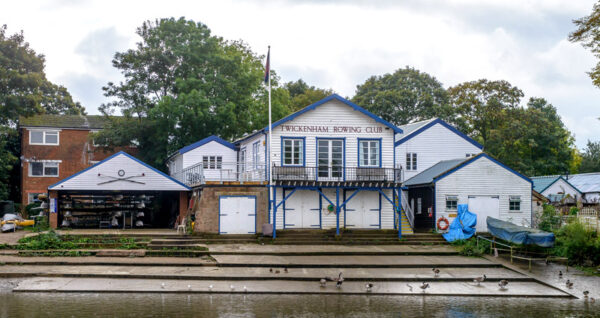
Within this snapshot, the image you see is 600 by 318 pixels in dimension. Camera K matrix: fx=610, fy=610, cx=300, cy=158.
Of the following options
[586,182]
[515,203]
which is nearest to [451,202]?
[515,203]

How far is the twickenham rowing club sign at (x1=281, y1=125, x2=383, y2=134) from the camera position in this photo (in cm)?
2983

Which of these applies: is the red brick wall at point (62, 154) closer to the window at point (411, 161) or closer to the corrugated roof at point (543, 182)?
the window at point (411, 161)

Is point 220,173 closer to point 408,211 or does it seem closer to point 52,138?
point 408,211

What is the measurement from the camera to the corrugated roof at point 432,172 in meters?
32.3

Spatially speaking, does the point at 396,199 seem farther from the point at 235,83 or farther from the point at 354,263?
the point at 235,83

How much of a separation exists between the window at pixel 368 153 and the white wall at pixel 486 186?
3455mm

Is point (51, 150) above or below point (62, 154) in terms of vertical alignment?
above

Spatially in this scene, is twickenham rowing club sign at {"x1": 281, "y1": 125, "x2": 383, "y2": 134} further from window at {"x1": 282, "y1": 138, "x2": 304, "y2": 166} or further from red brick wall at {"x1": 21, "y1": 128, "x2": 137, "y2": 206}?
red brick wall at {"x1": 21, "y1": 128, "x2": 137, "y2": 206}

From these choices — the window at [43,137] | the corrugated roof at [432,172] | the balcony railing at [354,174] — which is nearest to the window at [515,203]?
the corrugated roof at [432,172]

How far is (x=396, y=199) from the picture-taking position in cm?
3080

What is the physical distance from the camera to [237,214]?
2914 cm

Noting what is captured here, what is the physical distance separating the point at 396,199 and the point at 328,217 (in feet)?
12.0

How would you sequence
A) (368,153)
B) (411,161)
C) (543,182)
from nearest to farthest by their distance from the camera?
(368,153) < (411,161) < (543,182)

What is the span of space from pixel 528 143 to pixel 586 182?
6.64 m
